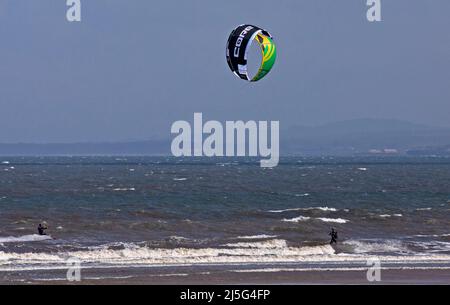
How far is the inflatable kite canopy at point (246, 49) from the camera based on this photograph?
25297 millimetres

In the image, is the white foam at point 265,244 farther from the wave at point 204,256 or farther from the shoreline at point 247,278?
the shoreline at point 247,278

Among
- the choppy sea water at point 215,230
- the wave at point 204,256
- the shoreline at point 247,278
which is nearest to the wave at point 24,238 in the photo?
the choppy sea water at point 215,230

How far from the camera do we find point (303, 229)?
47.1 metres

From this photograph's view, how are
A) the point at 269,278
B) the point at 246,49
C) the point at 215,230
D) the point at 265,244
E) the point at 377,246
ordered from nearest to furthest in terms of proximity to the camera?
the point at 246,49
the point at 269,278
the point at 377,246
the point at 265,244
the point at 215,230

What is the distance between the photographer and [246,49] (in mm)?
25375

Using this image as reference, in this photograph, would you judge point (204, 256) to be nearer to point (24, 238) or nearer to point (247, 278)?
point (247, 278)

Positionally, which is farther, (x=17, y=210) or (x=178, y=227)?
(x=17, y=210)

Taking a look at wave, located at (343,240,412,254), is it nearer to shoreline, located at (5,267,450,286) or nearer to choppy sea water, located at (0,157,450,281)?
choppy sea water, located at (0,157,450,281)

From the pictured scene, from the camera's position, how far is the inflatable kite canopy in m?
25.3

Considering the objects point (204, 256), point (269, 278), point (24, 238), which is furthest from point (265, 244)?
point (269, 278)
